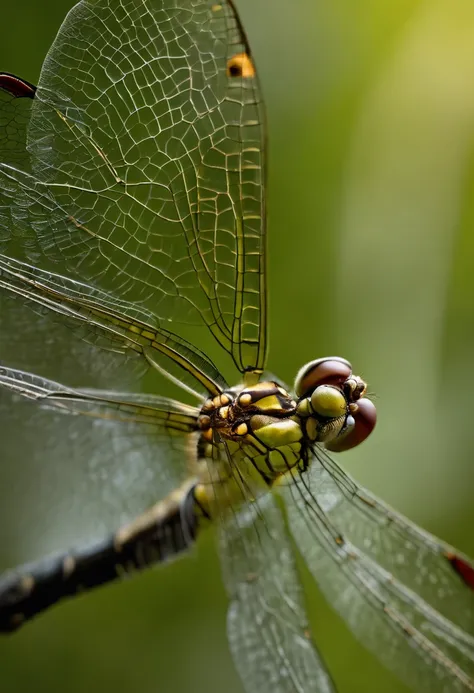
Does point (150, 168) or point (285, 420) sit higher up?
point (150, 168)

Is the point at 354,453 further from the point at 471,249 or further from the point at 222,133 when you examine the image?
the point at 222,133

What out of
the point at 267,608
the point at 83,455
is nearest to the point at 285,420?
the point at 267,608

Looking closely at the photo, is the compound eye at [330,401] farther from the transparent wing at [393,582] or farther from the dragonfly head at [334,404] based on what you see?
the transparent wing at [393,582]

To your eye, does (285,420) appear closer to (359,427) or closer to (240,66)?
(359,427)

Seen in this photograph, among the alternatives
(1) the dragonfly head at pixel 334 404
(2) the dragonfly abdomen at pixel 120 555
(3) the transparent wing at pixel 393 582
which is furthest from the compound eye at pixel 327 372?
(2) the dragonfly abdomen at pixel 120 555

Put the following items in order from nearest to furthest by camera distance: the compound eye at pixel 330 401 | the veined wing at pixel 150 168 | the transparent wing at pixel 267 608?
the veined wing at pixel 150 168 < the compound eye at pixel 330 401 < the transparent wing at pixel 267 608

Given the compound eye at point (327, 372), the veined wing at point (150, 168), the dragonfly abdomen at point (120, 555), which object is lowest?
the dragonfly abdomen at point (120, 555)

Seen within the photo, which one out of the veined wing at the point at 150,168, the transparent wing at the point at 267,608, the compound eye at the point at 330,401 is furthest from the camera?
the transparent wing at the point at 267,608

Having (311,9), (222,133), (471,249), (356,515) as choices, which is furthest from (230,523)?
(311,9)
